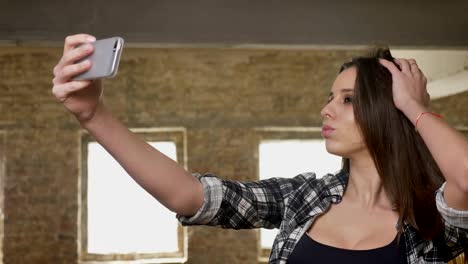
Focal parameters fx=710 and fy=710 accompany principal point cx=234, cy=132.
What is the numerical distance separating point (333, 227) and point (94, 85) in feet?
2.60

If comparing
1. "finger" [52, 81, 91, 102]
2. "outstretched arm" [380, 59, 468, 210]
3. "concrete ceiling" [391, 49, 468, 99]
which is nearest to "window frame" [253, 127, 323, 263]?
"concrete ceiling" [391, 49, 468, 99]

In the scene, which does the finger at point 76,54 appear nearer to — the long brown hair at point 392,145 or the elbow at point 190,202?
the elbow at point 190,202

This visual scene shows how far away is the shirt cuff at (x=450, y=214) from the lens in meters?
1.60

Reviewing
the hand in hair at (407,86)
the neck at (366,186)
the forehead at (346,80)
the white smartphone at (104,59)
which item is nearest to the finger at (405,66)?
the hand in hair at (407,86)

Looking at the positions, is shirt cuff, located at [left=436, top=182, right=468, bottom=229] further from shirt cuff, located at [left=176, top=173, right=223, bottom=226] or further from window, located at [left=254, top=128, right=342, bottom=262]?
window, located at [left=254, top=128, right=342, bottom=262]

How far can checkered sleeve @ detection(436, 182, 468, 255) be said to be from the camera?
5.27ft

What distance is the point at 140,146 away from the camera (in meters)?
1.45

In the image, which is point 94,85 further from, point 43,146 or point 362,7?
point 43,146

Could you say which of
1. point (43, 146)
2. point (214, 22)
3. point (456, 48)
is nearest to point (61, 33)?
point (214, 22)

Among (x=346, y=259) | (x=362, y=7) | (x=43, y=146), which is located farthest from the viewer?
(x=43, y=146)

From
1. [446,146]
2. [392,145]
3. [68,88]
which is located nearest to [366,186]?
[392,145]

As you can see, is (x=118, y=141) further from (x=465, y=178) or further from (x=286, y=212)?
(x=465, y=178)

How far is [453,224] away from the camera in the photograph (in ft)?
5.40

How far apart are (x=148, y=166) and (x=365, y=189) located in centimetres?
70
